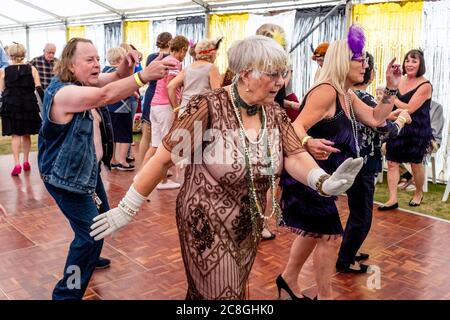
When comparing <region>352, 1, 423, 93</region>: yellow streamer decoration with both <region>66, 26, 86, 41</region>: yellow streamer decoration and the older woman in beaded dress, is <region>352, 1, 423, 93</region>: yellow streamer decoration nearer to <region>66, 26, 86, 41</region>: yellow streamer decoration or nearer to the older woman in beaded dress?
the older woman in beaded dress

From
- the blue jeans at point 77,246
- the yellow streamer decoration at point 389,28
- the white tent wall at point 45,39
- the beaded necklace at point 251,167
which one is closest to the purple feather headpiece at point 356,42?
the beaded necklace at point 251,167

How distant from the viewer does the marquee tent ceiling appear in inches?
312

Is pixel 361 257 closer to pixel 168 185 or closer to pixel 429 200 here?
pixel 429 200

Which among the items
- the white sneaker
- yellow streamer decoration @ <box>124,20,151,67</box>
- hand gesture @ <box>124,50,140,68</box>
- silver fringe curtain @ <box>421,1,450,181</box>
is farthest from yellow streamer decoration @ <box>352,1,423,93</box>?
yellow streamer decoration @ <box>124,20,151,67</box>

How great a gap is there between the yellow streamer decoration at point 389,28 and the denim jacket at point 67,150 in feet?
14.1

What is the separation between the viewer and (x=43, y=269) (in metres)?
3.58

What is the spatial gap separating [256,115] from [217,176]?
0.32 metres

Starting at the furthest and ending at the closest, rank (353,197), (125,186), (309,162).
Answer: (125,186) → (353,197) → (309,162)

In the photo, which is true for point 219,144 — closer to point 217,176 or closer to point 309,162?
point 217,176

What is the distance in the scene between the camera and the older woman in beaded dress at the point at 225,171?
1.93 meters

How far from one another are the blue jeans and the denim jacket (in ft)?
0.25

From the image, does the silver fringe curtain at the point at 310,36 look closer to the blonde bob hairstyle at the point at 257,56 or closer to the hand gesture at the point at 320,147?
the hand gesture at the point at 320,147

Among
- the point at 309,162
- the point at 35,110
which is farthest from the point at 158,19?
the point at 309,162

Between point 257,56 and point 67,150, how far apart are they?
1287 millimetres
